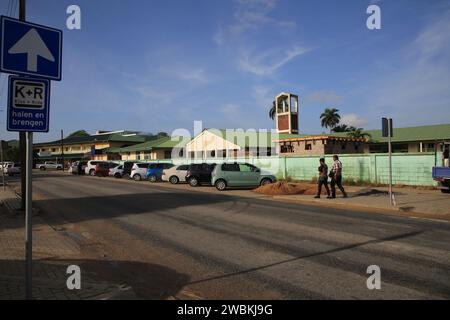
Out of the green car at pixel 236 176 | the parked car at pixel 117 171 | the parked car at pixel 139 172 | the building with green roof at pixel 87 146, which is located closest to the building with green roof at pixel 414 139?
the green car at pixel 236 176

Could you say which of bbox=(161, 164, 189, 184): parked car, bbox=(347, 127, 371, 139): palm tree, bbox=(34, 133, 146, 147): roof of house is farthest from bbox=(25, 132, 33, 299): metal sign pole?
bbox=(34, 133, 146, 147): roof of house

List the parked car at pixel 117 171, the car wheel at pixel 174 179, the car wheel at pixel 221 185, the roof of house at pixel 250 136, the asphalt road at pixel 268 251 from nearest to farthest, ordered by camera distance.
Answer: the asphalt road at pixel 268 251 < the car wheel at pixel 221 185 < the car wheel at pixel 174 179 < the parked car at pixel 117 171 < the roof of house at pixel 250 136

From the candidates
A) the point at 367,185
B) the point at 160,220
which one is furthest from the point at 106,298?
the point at 367,185

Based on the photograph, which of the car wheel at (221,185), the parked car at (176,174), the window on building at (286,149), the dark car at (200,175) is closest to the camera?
the car wheel at (221,185)

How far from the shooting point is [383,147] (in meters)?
43.3

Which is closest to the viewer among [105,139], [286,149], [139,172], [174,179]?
[174,179]

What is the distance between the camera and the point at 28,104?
13.4ft

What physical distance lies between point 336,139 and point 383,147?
11554 millimetres

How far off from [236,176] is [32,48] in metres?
19.0

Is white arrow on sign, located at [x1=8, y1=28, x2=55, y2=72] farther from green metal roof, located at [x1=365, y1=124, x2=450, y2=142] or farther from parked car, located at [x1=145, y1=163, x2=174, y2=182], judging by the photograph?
green metal roof, located at [x1=365, y1=124, x2=450, y2=142]

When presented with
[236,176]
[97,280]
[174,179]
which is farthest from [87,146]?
[97,280]

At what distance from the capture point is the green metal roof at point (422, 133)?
39.1 meters

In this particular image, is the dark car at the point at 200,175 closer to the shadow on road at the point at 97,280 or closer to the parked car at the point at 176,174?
the parked car at the point at 176,174

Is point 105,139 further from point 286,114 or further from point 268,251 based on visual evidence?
point 268,251
